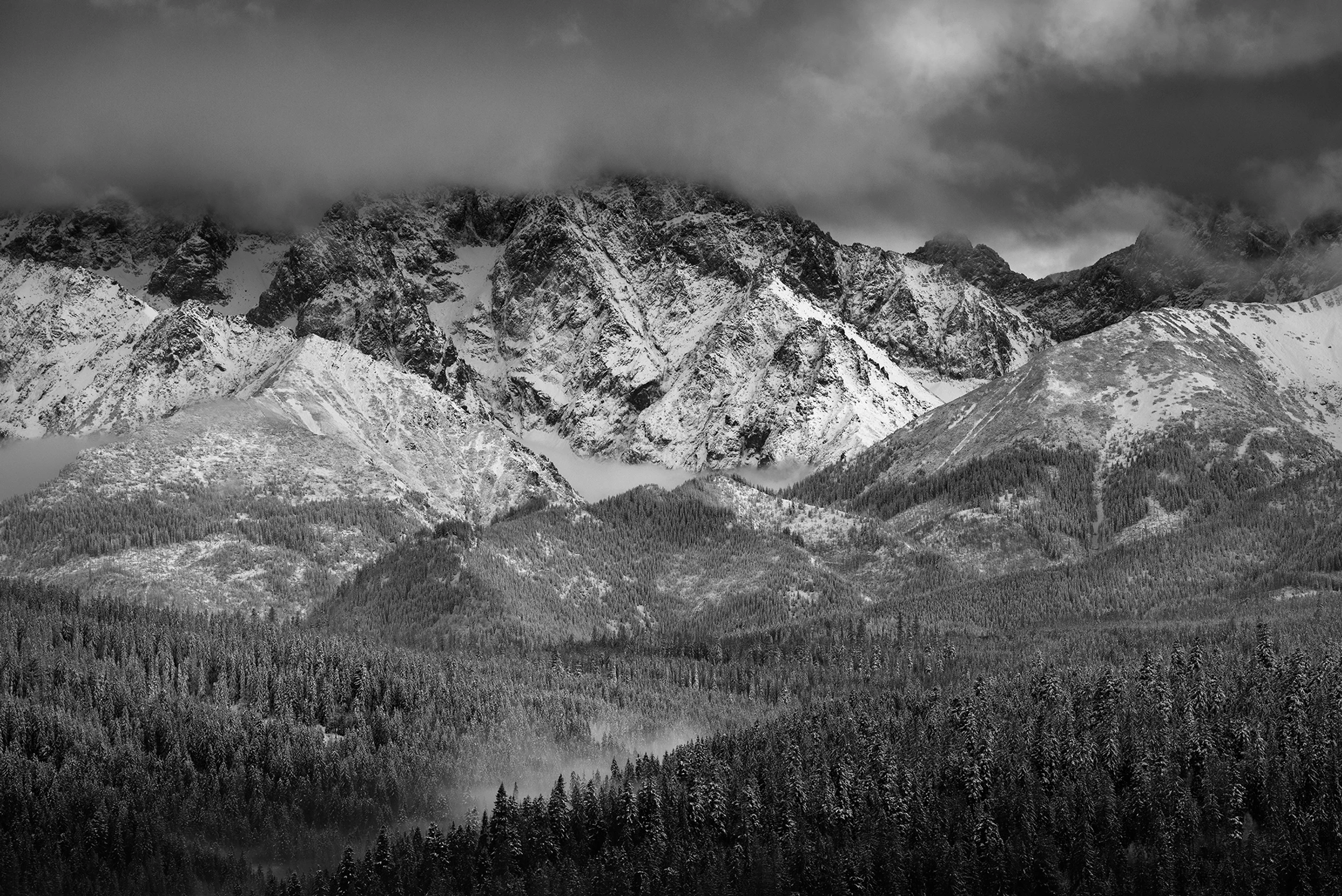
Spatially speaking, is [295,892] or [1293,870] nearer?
[1293,870]

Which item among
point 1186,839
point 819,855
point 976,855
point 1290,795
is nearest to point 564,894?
point 819,855

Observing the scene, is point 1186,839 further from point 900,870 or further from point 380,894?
point 380,894

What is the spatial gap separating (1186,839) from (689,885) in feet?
177

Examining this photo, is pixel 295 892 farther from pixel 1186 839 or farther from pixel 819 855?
pixel 1186 839

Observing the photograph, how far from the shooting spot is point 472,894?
198125mm

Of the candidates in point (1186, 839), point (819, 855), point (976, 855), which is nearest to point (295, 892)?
point (819, 855)

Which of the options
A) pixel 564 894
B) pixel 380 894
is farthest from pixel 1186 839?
pixel 380 894

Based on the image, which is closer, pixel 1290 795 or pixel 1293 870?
pixel 1293 870

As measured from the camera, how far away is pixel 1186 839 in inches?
7707

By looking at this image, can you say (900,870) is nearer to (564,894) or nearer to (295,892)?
(564,894)

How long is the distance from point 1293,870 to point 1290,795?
1611cm

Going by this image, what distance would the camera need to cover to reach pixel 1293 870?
607ft

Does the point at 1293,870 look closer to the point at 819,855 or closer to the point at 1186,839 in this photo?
the point at 1186,839

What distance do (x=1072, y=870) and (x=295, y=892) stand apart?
8442 cm
